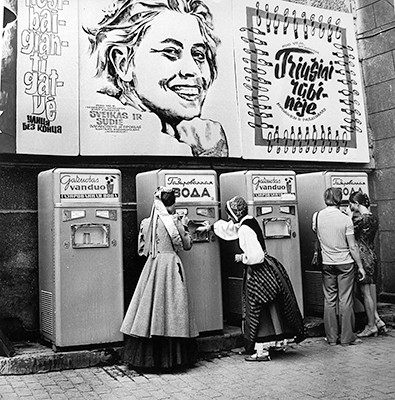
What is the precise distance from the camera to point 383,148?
325 inches

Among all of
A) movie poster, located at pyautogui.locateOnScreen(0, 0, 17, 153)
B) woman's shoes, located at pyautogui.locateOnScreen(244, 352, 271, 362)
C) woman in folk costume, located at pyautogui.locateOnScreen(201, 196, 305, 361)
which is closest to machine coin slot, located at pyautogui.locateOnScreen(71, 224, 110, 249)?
movie poster, located at pyautogui.locateOnScreen(0, 0, 17, 153)

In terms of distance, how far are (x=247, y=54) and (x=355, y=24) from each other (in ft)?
6.99

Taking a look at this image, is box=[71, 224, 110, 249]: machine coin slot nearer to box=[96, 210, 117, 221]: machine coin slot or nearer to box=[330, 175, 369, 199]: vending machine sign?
box=[96, 210, 117, 221]: machine coin slot

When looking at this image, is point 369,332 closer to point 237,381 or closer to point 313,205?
point 313,205

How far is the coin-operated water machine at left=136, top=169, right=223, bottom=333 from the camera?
596cm

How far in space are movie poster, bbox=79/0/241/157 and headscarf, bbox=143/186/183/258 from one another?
4.16 feet

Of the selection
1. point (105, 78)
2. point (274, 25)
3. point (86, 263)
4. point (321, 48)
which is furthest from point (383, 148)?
point (86, 263)

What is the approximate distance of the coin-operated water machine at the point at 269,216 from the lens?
634 centimetres

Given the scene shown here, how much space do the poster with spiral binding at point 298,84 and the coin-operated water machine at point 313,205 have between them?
0.70 m

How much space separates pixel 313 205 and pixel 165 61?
2502 millimetres

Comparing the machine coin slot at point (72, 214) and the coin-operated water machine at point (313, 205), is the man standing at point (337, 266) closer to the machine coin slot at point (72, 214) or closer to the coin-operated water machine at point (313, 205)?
the coin-operated water machine at point (313, 205)

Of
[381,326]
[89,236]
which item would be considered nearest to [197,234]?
[89,236]

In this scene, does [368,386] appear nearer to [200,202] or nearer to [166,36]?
[200,202]

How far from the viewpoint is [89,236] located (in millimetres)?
5559
